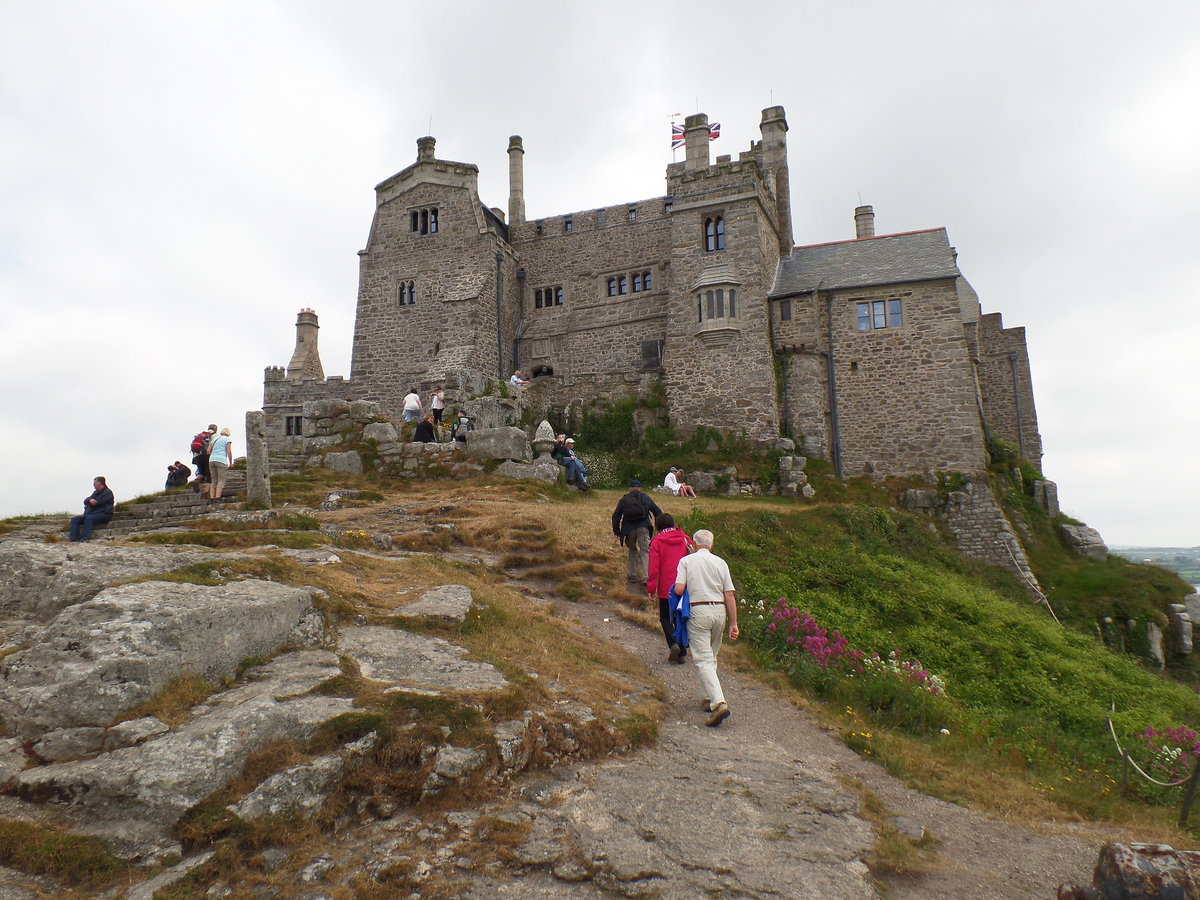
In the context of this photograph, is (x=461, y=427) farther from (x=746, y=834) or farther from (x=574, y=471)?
(x=746, y=834)

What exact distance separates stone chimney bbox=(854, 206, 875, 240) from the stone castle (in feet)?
0.39

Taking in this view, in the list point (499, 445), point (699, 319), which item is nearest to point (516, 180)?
point (699, 319)

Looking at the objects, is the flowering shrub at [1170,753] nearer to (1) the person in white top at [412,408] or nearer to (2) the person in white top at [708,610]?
(2) the person in white top at [708,610]

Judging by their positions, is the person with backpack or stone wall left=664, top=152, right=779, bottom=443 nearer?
the person with backpack

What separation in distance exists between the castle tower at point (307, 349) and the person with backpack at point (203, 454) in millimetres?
20891

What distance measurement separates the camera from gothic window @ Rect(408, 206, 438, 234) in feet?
113

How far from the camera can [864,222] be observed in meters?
37.4

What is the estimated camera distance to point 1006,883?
5.25 metres

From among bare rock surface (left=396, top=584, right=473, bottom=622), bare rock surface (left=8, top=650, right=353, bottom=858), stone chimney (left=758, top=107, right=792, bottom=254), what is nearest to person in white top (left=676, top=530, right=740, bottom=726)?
bare rock surface (left=396, top=584, right=473, bottom=622)

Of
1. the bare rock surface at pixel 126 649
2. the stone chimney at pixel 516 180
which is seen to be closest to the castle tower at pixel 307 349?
the stone chimney at pixel 516 180

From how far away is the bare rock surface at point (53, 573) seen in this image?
6945 millimetres

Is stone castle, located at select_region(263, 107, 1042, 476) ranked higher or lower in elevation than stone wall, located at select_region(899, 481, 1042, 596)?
higher

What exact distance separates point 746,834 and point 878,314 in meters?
26.9

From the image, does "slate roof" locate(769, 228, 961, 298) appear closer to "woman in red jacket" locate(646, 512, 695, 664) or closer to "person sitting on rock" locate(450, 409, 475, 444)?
"person sitting on rock" locate(450, 409, 475, 444)
